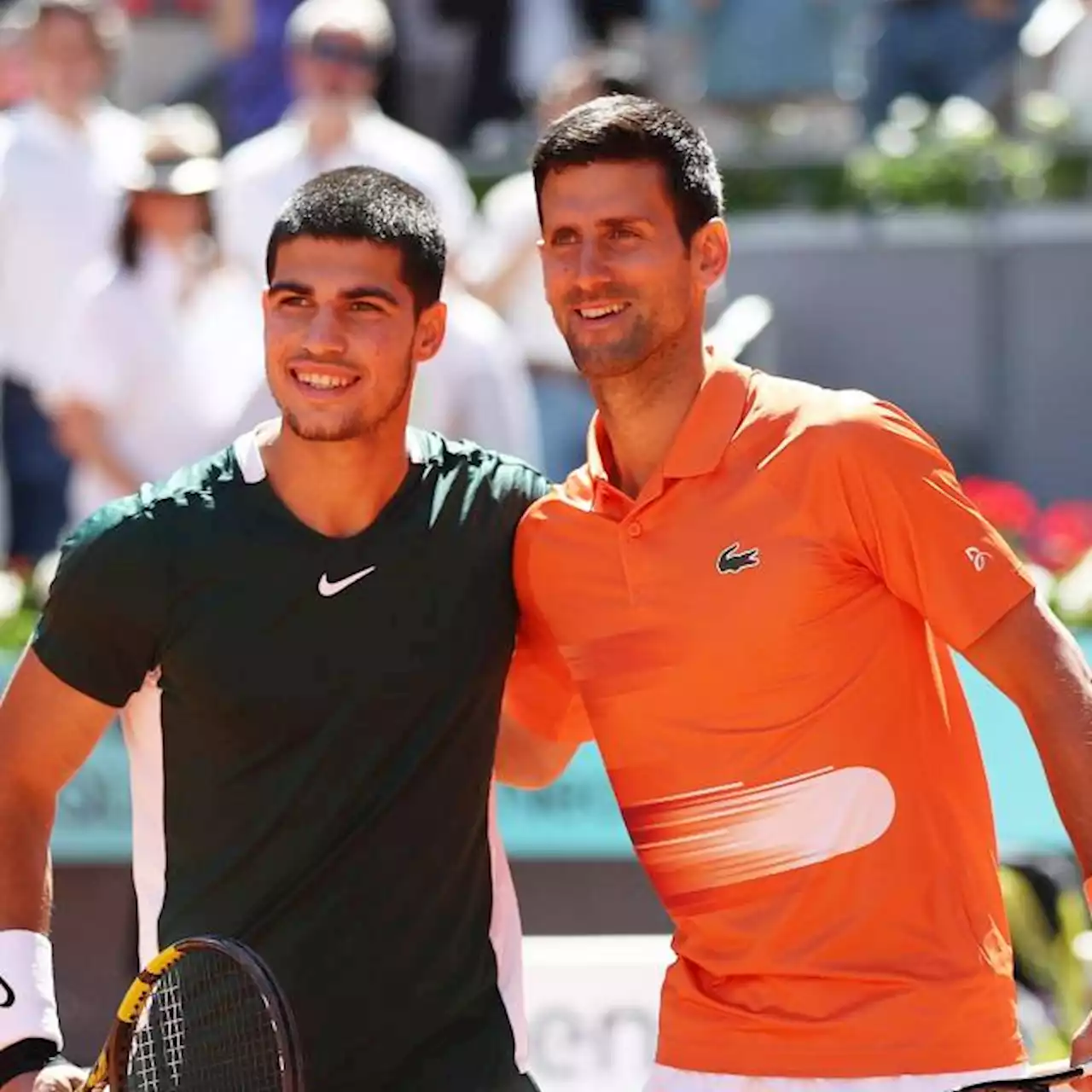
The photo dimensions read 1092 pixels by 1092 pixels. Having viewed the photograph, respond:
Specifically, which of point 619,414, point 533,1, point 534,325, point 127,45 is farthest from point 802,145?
point 619,414

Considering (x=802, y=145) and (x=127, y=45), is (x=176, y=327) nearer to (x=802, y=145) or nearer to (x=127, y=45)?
(x=802, y=145)

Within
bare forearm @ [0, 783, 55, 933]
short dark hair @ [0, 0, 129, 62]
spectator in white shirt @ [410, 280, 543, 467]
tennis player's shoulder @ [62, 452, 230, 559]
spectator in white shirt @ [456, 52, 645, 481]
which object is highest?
short dark hair @ [0, 0, 129, 62]

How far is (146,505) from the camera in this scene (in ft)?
12.1

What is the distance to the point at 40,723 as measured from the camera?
144 inches

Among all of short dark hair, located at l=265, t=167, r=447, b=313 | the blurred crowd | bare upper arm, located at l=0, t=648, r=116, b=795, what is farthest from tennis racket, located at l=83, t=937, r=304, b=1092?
the blurred crowd

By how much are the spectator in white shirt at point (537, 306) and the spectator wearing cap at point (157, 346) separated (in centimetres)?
80

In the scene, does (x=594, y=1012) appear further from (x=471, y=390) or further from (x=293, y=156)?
(x=293, y=156)

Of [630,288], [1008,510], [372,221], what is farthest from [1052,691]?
[1008,510]

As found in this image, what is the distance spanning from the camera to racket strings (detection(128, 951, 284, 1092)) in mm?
3488

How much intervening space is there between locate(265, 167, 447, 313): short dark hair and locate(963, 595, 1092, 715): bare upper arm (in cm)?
97

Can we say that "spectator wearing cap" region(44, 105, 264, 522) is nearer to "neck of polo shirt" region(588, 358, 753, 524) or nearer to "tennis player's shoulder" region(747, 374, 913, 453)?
"neck of polo shirt" region(588, 358, 753, 524)

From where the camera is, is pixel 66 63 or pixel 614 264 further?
pixel 66 63

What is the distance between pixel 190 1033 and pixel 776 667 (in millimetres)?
930

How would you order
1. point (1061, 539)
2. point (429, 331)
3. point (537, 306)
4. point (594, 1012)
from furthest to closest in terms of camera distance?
point (537, 306)
point (1061, 539)
point (594, 1012)
point (429, 331)
